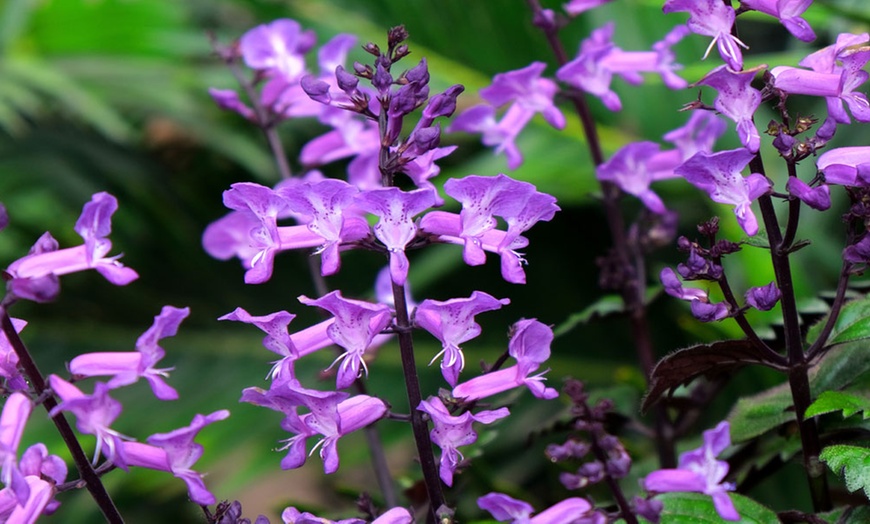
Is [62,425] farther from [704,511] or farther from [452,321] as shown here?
[704,511]

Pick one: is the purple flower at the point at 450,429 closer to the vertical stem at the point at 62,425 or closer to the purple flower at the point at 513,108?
the vertical stem at the point at 62,425

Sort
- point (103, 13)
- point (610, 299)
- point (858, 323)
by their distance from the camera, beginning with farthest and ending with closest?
point (103, 13) < point (610, 299) < point (858, 323)

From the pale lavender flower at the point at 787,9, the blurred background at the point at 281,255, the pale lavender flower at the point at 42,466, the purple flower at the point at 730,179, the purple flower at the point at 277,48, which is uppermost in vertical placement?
the purple flower at the point at 277,48

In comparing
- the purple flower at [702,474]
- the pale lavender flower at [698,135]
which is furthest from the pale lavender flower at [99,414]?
the pale lavender flower at [698,135]

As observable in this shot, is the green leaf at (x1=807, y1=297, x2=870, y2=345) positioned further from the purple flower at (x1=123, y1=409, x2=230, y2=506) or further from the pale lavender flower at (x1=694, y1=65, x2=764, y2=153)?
the purple flower at (x1=123, y1=409, x2=230, y2=506)

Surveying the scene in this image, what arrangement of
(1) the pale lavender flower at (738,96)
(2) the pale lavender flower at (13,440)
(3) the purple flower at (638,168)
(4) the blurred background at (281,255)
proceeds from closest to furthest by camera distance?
1. (2) the pale lavender flower at (13,440)
2. (1) the pale lavender flower at (738,96)
3. (3) the purple flower at (638,168)
4. (4) the blurred background at (281,255)

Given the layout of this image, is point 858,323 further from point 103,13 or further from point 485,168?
point 103,13

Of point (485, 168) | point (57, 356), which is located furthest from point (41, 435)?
point (485, 168)
